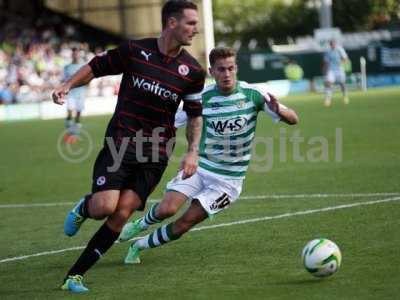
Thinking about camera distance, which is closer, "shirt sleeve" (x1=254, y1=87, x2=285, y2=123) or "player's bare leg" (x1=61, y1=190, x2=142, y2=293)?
Answer: "player's bare leg" (x1=61, y1=190, x2=142, y2=293)

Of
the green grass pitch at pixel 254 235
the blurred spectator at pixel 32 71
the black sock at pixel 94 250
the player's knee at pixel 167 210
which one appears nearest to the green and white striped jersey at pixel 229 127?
the player's knee at pixel 167 210

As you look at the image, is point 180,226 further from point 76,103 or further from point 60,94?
point 76,103

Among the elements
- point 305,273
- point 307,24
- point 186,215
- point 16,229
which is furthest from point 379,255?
point 307,24

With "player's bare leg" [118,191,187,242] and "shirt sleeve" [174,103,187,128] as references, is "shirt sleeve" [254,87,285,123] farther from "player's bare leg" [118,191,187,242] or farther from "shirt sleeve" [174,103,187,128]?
"player's bare leg" [118,191,187,242]

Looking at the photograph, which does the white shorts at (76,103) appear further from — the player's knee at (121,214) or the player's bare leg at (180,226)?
the player's knee at (121,214)

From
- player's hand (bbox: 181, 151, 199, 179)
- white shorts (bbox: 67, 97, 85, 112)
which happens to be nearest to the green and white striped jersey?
player's hand (bbox: 181, 151, 199, 179)

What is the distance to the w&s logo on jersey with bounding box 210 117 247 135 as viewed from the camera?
911 centimetres

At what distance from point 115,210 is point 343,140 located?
45.8 feet

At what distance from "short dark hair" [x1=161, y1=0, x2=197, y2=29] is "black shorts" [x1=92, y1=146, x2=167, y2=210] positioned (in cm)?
117

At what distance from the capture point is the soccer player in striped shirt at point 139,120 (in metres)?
8.20

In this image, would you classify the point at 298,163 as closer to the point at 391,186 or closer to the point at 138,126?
the point at 391,186

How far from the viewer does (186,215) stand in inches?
358

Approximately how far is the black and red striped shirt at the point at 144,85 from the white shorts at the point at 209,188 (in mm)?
851

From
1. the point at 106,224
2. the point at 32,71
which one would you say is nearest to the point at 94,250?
the point at 106,224
